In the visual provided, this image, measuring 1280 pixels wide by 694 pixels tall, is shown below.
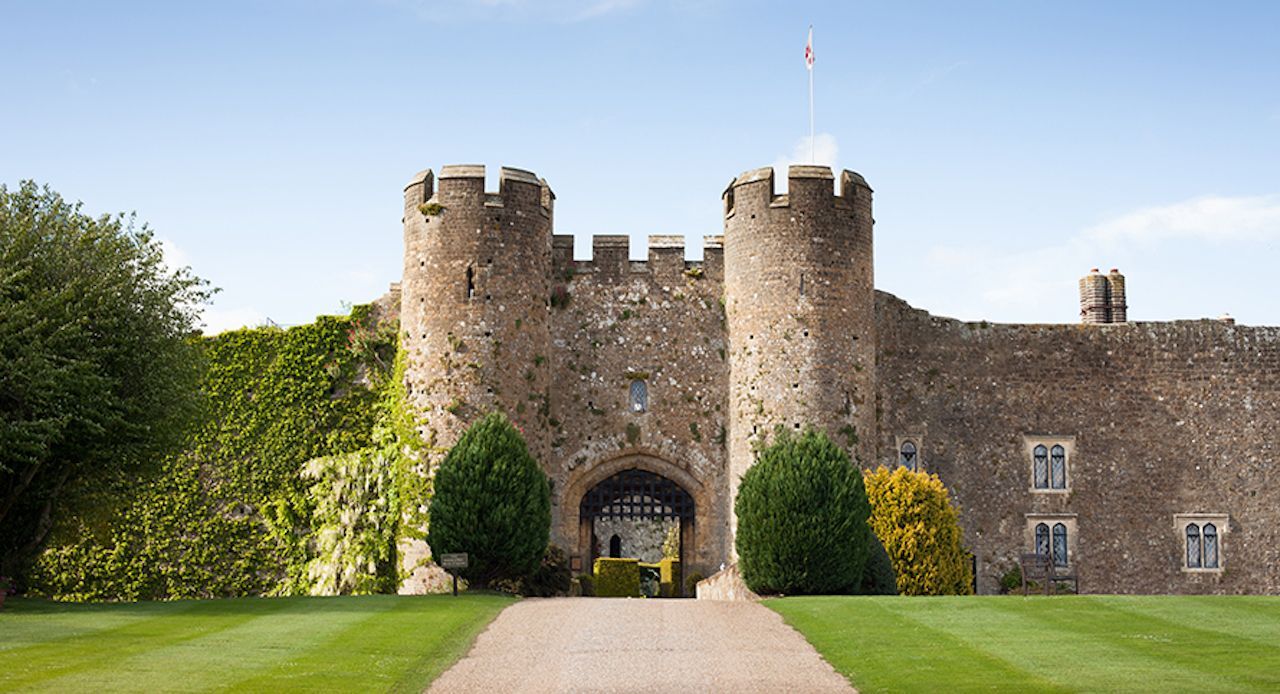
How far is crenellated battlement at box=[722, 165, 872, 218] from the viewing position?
33.7 metres

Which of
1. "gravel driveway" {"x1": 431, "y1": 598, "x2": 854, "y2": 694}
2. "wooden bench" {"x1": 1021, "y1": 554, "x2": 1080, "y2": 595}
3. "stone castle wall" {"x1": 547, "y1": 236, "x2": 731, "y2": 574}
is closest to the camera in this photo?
"gravel driveway" {"x1": 431, "y1": 598, "x2": 854, "y2": 694}

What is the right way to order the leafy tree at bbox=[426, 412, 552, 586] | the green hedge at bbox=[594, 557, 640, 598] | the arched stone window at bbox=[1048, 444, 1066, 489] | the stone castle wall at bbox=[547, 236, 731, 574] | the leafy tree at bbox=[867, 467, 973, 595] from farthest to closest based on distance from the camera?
the green hedge at bbox=[594, 557, 640, 598] < the arched stone window at bbox=[1048, 444, 1066, 489] < the stone castle wall at bbox=[547, 236, 731, 574] < the leafy tree at bbox=[867, 467, 973, 595] < the leafy tree at bbox=[426, 412, 552, 586]

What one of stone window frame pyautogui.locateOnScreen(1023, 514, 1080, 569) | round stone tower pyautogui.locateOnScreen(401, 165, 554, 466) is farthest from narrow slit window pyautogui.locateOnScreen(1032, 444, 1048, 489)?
round stone tower pyautogui.locateOnScreen(401, 165, 554, 466)

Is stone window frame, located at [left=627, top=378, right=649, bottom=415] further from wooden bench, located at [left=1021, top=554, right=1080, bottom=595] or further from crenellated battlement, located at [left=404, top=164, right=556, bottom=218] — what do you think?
wooden bench, located at [left=1021, top=554, right=1080, bottom=595]

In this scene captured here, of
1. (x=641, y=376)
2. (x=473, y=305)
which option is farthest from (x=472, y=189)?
(x=641, y=376)

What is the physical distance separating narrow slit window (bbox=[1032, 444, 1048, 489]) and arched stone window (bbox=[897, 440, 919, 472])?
3.07 meters

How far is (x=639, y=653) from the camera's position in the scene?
19625 millimetres

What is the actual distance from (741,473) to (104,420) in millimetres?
13682

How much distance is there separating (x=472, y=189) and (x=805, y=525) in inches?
440

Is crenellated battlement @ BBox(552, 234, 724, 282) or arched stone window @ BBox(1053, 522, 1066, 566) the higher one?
crenellated battlement @ BBox(552, 234, 724, 282)

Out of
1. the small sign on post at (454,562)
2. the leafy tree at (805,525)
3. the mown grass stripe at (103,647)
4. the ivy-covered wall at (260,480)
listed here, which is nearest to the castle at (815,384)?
the ivy-covered wall at (260,480)

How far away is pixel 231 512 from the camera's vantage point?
3544 cm

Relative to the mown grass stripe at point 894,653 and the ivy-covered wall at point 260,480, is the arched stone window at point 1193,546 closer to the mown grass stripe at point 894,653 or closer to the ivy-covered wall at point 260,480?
→ the mown grass stripe at point 894,653

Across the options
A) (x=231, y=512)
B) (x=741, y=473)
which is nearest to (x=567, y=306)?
(x=741, y=473)
